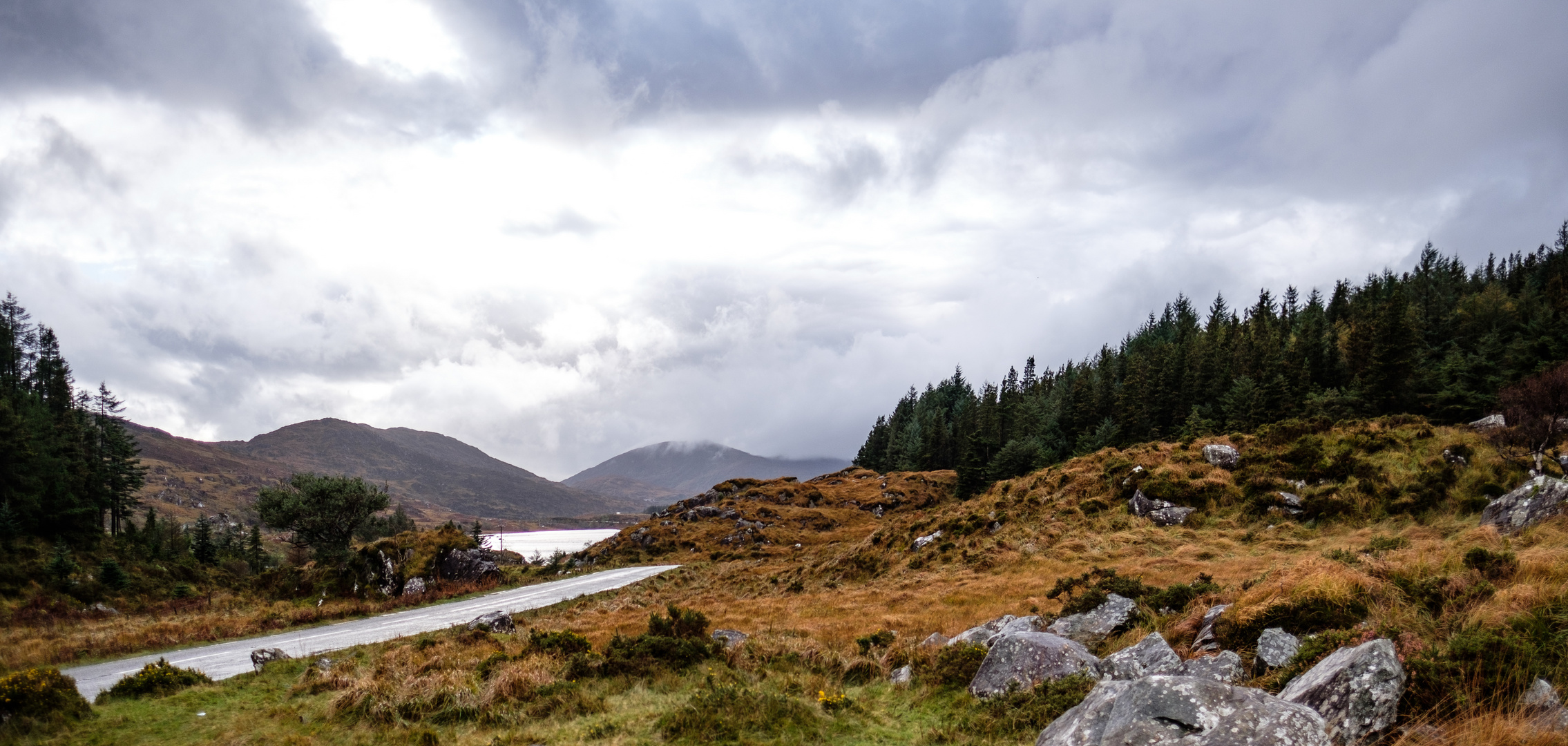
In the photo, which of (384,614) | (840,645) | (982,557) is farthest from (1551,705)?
(384,614)

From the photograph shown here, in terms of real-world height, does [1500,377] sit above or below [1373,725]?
above

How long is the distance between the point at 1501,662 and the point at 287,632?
32514 millimetres

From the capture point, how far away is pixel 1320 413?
181 ft

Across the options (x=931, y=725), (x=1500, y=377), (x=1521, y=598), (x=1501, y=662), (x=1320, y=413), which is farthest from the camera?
(x=1320, y=413)

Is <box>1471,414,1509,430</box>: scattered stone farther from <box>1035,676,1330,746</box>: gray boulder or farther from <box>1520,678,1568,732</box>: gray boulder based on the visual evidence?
<box>1035,676,1330,746</box>: gray boulder

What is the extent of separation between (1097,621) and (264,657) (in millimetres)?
20415

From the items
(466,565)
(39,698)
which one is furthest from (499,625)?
(466,565)

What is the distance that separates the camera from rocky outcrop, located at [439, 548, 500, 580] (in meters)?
40.1

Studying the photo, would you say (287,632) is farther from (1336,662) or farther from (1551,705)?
(1551,705)

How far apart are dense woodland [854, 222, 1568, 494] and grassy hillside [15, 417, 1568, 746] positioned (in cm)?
2567

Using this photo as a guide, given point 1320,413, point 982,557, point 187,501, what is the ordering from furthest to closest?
point 187,501
point 1320,413
point 982,557

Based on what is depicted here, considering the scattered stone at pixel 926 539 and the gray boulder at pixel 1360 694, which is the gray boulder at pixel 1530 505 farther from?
the scattered stone at pixel 926 539

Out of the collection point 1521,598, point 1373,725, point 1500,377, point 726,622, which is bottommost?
point 726,622

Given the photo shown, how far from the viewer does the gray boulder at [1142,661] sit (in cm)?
973
